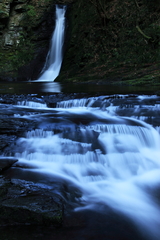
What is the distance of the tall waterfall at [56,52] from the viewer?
17773 millimetres

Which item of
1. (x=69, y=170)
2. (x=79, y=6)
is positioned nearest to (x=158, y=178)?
(x=69, y=170)

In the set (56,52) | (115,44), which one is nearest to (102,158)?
(115,44)

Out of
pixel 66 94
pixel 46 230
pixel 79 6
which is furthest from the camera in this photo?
pixel 79 6

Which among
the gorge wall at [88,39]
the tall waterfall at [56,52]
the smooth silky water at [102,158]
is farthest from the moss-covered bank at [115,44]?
the smooth silky water at [102,158]

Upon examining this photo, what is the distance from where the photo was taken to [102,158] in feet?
13.4

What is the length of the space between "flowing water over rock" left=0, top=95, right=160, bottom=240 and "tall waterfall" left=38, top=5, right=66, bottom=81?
1216 centimetres

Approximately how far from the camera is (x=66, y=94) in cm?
764

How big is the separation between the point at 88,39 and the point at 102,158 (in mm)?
14299

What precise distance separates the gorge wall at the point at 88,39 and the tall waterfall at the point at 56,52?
2.01ft

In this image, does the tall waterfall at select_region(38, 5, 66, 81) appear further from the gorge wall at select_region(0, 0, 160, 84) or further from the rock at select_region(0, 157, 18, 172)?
the rock at select_region(0, 157, 18, 172)

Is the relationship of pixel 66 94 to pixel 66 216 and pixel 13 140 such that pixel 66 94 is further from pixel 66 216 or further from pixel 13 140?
pixel 66 216

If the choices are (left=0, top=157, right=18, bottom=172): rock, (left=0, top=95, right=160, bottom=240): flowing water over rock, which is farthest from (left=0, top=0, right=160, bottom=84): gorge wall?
(left=0, top=157, right=18, bottom=172): rock

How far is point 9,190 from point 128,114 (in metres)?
4.16

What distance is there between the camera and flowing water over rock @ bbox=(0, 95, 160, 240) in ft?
9.93
